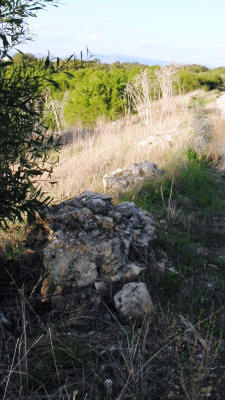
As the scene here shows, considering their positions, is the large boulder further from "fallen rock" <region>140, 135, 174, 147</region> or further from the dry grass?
"fallen rock" <region>140, 135, 174, 147</region>

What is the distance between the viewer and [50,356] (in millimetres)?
2455

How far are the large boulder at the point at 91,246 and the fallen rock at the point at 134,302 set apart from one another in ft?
0.86

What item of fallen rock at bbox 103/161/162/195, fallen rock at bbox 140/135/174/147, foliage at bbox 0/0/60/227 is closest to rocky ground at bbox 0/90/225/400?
foliage at bbox 0/0/60/227

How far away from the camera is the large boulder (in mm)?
3168

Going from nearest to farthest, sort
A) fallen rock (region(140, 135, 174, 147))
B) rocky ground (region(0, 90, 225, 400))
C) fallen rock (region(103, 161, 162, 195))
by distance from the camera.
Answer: rocky ground (region(0, 90, 225, 400))
fallen rock (region(103, 161, 162, 195))
fallen rock (region(140, 135, 174, 147))

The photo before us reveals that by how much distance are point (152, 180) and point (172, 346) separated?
3.62 m

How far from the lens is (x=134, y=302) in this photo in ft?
9.59

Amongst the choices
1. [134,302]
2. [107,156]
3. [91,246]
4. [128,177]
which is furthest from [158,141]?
[134,302]

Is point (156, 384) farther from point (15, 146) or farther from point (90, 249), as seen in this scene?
point (15, 146)

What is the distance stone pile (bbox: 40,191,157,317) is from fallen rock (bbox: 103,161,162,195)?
206cm

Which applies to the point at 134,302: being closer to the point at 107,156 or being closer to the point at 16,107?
the point at 16,107

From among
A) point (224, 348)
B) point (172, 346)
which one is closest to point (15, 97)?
point (172, 346)

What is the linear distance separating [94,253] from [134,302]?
564 mm

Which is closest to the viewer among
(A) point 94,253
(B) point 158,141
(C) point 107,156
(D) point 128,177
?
(A) point 94,253
